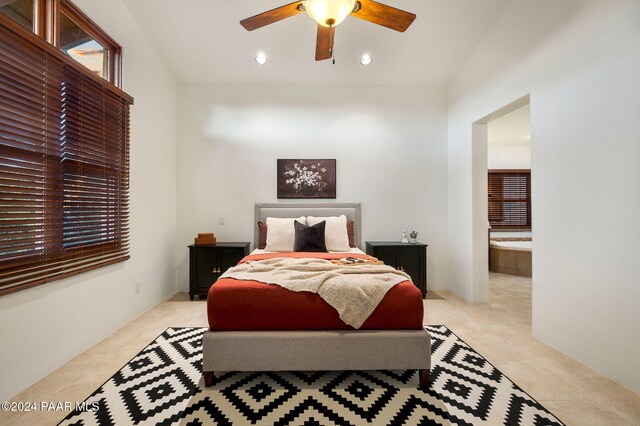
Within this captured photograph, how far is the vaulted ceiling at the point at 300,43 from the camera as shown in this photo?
2879 mm

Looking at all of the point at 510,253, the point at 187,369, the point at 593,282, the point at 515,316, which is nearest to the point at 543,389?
the point at 593,282

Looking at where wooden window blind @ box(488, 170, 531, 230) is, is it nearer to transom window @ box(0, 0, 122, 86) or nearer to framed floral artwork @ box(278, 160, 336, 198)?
framed floral artwork @ box(278, 160, 336, 198)

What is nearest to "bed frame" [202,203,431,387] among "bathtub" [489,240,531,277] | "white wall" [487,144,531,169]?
"bathtub" [489,240,531,277]

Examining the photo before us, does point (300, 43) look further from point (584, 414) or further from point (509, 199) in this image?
point (509, 199)

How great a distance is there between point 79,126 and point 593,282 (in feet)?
13.3

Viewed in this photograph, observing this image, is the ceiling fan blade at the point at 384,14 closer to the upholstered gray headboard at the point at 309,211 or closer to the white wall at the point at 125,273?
the white wall at the point at 125,273

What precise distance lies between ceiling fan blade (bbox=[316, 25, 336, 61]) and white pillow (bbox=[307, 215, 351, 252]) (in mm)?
1962

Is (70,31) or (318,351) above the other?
(70,31)

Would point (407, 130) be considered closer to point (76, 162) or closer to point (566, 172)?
point (566, 172)

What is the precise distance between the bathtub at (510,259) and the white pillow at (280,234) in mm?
3931

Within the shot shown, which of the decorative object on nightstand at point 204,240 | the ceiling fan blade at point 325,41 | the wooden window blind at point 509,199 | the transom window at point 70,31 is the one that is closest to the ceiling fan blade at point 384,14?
the ceiling fan blade at point 325,41

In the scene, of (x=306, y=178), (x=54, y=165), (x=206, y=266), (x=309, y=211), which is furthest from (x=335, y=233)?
(x=54, y=165)

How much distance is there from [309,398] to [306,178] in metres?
2.99

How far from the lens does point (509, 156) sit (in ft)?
21.8
